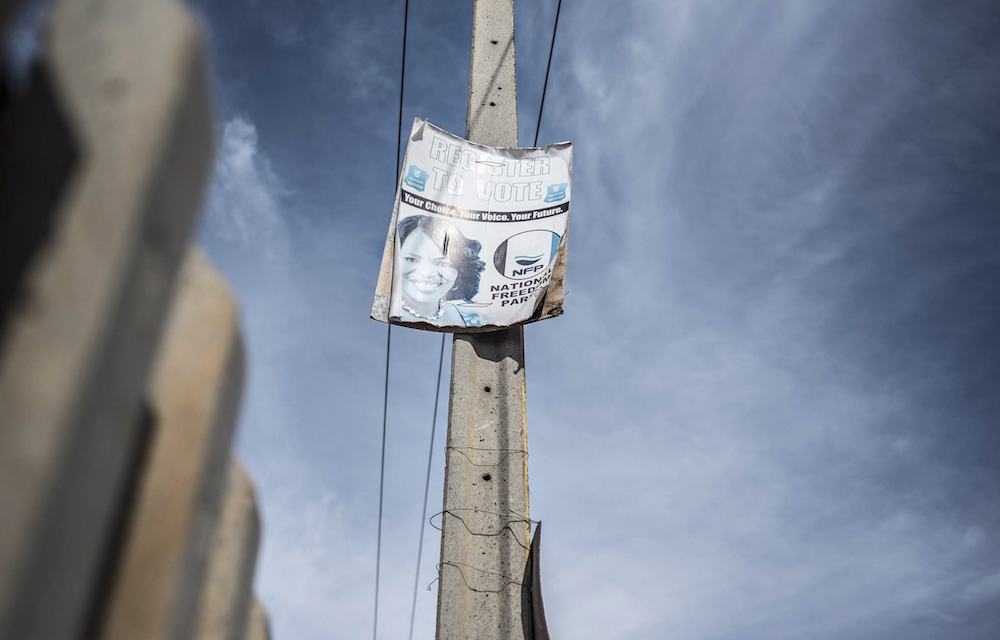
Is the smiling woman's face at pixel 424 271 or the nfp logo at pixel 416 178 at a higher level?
the nfp logo at pixel 416 178

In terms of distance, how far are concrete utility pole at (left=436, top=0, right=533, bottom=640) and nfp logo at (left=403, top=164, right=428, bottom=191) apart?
4.68ft

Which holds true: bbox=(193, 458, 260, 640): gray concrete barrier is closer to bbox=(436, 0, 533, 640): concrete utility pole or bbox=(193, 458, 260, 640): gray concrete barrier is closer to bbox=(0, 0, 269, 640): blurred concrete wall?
bbox=(0, 0, 269, 640): blurred concrete wall

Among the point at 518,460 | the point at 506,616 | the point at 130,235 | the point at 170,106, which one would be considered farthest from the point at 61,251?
the point at 518,460

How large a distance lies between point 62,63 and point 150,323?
257mm

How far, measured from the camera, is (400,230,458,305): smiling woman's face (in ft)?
20.3

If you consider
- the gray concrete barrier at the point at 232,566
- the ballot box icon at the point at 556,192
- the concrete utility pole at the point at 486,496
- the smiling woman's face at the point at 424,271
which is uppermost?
the ballot box icon at the point at 556,192

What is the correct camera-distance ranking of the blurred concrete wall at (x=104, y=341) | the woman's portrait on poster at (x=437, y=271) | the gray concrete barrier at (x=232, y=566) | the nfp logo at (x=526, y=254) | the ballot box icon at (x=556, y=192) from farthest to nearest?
the ballot box icon at (x=556, y=192)
the nfp logo at (x=526, y=254)
the woman's portrait on poster at (x=437, y=271)
the gray concrete barrier at (x=232, y=566)
the blurred concrete wall at (x=104, y=341)

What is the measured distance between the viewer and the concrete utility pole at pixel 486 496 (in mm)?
4875

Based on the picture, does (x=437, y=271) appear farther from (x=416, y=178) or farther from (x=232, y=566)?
(x=232, y=566)

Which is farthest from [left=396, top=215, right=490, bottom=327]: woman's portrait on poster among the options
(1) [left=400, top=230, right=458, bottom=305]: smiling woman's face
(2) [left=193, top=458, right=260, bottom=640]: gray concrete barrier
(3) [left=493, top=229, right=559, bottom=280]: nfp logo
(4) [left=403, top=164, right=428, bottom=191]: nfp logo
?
(2) [left=193, top=458, right=260, bottom=640]: gray concrete barrier

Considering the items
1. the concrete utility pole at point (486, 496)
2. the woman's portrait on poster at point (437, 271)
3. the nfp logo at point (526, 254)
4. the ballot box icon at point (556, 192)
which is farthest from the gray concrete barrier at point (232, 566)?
the ballot box icon at point (556, 192)

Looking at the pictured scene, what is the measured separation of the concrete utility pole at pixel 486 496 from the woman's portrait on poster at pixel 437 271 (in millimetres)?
270

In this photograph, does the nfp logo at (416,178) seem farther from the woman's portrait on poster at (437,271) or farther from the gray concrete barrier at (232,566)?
the gray concrete barrier at (232,566)

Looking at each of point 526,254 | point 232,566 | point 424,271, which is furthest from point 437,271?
point 232,566
